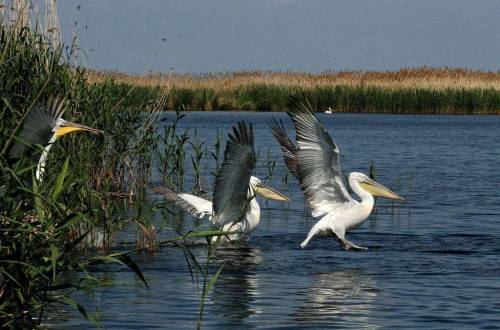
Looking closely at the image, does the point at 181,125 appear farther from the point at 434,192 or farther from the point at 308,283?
the point at 308,283

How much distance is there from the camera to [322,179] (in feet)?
32.3

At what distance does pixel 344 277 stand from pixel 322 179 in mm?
1613

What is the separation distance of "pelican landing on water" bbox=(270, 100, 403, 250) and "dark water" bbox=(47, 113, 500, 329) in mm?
247

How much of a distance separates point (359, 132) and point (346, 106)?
1029cm

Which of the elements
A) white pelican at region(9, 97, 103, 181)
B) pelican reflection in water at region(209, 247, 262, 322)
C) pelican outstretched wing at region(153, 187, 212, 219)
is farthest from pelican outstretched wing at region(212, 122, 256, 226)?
white pelican at region(9, 97, 103, 181)

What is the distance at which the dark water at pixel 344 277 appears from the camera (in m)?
6.78

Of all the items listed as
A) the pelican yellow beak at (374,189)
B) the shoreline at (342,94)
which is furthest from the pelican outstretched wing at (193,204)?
the shoreline at (342,94)

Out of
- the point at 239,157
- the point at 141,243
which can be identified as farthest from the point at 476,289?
the point at 141,243

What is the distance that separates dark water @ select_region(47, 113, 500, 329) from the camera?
6777 millimetres

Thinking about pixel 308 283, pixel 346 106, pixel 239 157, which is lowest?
pixel 308 283

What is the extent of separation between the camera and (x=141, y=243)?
30.2 feet

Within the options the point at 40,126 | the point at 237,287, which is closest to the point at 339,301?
the point at 237,287

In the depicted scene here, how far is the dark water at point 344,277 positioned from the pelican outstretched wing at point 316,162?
0.44 meters

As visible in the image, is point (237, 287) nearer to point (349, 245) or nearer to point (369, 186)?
point (349, 245)
